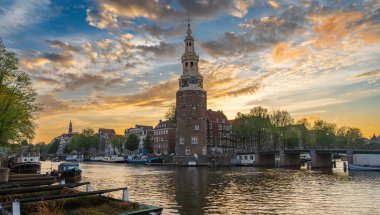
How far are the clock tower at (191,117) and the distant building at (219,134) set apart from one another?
81.7 ft

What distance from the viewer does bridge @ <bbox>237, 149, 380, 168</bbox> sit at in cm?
8781

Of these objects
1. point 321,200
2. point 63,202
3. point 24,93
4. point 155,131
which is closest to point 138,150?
point 155,131

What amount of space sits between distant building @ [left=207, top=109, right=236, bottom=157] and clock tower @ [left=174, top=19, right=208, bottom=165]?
24.9 metres

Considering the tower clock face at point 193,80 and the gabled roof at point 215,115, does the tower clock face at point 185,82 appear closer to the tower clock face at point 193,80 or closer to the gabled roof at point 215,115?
the tower clock face at point 193,80

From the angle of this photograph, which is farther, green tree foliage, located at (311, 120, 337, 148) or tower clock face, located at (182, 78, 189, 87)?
green tree foliage, located at (311, 120, 337, 148)

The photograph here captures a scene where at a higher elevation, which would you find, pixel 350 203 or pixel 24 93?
pixel 24 93

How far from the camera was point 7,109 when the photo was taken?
45312 millimetres

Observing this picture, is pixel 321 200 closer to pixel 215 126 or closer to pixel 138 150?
pixel 215 126

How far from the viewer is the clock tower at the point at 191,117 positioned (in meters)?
115

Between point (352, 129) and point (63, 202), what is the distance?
199m

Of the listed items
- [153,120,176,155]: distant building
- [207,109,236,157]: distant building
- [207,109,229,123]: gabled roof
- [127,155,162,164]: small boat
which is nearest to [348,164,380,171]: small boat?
[207,109,236,157]: distant building

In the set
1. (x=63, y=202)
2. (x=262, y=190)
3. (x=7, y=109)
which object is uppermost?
(x=7, y=109)

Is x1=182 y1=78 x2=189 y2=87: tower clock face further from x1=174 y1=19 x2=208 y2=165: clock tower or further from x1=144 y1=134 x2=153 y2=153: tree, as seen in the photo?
x1=144 y1=134 x2=153 y2=153: tree

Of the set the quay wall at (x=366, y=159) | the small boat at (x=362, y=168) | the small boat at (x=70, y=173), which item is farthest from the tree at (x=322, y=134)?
the small boat at (x=70, y=173)
